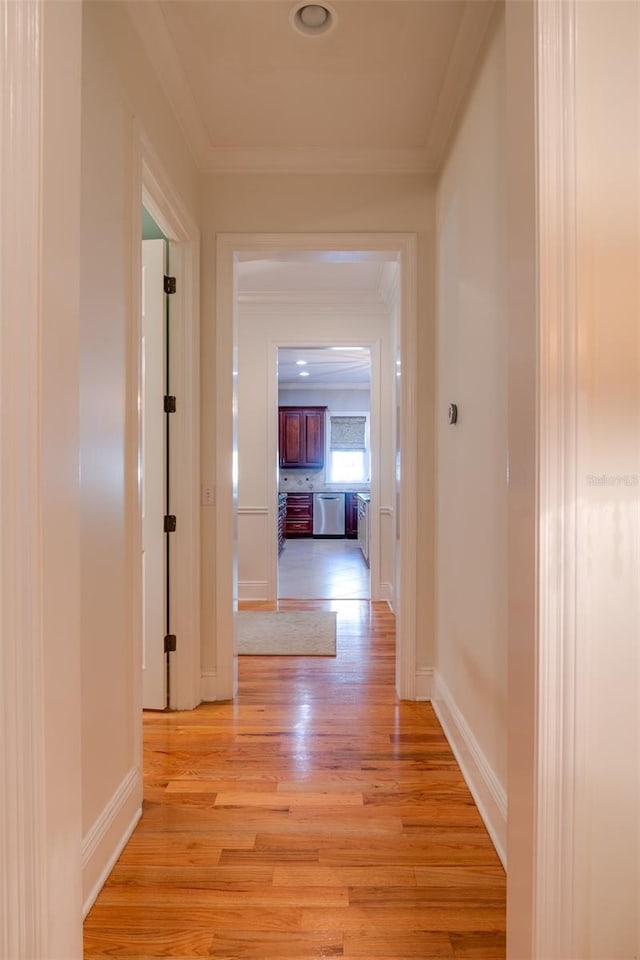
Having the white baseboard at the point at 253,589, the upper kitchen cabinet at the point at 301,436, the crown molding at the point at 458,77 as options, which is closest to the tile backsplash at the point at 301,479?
the upper kitchen cabinet at the point at 301,436

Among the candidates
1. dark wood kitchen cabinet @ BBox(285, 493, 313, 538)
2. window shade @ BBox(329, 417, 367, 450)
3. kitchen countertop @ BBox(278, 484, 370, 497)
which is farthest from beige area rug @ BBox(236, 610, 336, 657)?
window shade @ BBox(329, 417, 367, 450)

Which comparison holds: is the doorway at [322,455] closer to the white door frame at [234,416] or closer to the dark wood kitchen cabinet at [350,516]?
the dark wood kitchen cabinet at [350,516]

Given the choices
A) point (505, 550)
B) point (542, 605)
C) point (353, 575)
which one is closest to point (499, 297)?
point (505, 550)

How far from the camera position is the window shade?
36.1 ft

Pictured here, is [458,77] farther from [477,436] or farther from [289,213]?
[477,436]

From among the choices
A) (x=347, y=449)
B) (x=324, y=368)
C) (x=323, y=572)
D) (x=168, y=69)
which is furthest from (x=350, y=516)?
(x=168, y=69)

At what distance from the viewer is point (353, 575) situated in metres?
6.50

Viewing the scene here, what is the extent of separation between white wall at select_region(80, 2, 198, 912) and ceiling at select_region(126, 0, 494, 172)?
261 millimetres

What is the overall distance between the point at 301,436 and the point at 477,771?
358 inches

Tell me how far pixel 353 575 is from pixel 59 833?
560cm

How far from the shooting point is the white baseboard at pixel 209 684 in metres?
2.87

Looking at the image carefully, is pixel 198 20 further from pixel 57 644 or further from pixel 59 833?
pixel 59 833

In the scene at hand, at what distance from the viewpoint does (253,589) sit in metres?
4.94

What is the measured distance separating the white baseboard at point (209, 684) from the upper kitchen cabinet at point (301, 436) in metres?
7.99
